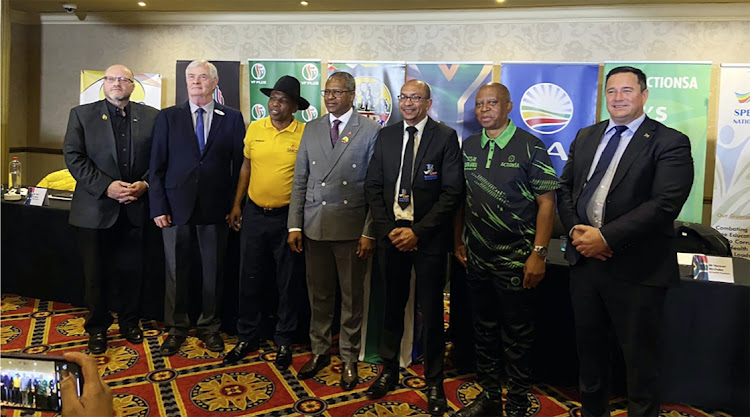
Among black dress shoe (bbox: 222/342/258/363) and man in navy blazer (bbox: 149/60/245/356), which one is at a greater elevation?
man in navy blazer (bbox: 149/60/245/356)

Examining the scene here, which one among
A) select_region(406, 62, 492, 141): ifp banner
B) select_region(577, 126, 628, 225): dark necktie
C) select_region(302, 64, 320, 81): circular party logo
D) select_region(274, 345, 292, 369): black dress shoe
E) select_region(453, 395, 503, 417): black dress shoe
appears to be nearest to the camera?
select_region(577, 126, 628, 225): dark necktie

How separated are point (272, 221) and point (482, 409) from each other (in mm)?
1477

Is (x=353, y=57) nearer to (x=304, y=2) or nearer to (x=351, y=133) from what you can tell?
(x=304, y=2)

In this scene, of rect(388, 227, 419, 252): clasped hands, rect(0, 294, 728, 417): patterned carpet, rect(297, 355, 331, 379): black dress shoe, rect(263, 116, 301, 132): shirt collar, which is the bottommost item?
rect(0, 294, 728, 417): patterned carpet

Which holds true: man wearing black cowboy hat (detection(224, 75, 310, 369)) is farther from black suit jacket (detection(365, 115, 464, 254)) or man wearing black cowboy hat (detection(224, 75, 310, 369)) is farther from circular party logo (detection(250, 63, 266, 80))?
circular party logo (detection(250, 63, 266, 80))

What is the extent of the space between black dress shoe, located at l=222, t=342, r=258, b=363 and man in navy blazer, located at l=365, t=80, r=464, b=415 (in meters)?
1.03

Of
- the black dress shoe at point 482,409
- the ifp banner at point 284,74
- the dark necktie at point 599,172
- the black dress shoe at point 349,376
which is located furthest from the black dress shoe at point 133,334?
the ifp banner at point 284,74

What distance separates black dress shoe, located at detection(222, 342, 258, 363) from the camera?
3.10 meters

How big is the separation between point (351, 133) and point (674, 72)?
359 cm

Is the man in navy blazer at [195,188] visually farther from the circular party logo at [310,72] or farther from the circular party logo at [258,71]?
the circular party logo at [258,71]

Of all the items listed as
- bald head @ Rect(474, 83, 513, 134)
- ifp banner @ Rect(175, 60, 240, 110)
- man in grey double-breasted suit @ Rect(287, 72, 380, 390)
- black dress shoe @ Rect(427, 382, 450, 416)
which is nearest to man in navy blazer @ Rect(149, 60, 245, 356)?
man in grey double-breasted suit @ Rect(287, 72, 380, 390)

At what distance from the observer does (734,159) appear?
4766 mm

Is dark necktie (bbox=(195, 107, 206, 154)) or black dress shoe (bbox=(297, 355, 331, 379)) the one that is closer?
black dress shoe (bbox=(297, 355, 331, 379))

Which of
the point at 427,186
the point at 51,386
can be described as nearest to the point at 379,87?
the point at 427,186
